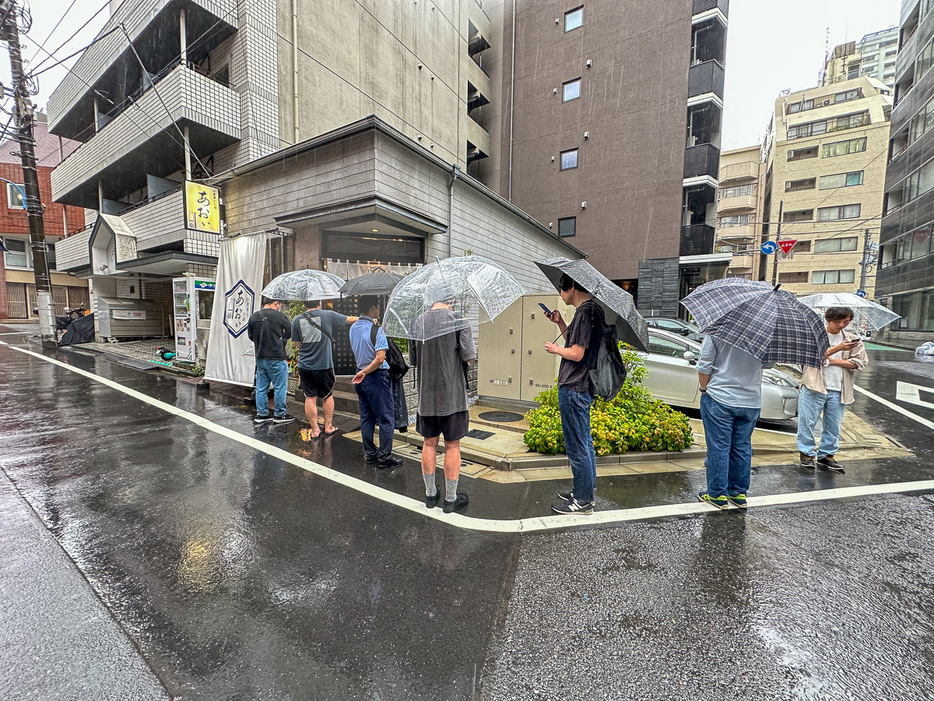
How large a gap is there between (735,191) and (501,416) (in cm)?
4377

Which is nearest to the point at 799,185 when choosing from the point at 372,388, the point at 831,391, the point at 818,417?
the point at 831,391

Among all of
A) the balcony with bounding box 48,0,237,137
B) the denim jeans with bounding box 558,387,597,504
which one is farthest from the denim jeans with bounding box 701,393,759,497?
the balcony with bounding box 48,0,237,137

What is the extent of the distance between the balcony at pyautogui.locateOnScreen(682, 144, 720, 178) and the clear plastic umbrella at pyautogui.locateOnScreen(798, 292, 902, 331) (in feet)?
54.4

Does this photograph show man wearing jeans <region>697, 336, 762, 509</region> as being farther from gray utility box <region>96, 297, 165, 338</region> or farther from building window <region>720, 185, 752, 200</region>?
building window <region>720, 185, 752, 200</region>

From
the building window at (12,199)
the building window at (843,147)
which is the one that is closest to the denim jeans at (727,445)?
the building window at (12,199)

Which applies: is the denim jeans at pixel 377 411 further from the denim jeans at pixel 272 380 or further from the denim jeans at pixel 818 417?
the denim jeans at pixel 818 417

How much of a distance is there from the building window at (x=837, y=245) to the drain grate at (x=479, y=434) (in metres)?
42.8

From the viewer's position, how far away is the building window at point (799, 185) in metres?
35.5

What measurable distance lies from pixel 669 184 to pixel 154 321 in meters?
23.2

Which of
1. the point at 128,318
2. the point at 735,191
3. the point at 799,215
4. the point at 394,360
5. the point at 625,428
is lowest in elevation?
the point at 625,428

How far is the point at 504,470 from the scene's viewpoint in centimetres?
454

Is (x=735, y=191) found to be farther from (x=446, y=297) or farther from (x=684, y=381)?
(x=446, y=297)

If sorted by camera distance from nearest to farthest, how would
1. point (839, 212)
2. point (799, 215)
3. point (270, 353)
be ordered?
point (270, 353) < point (839, 212) < point (799, 215)

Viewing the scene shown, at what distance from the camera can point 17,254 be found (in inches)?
1065
